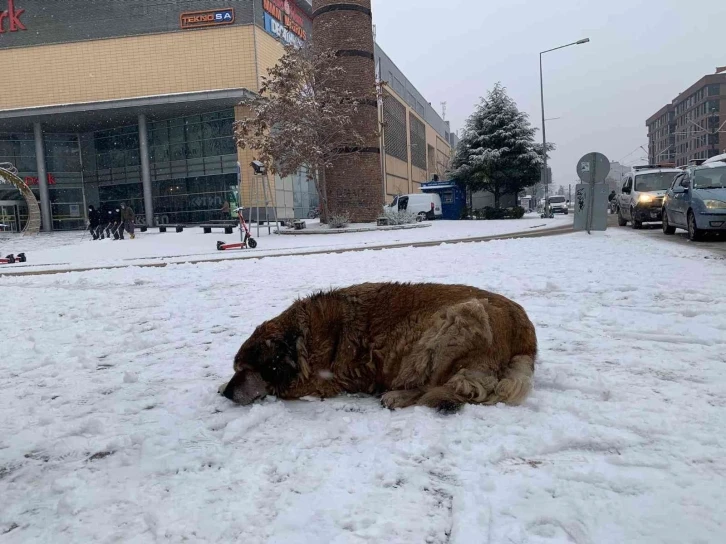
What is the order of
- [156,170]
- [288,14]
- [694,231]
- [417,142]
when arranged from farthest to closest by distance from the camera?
[417,142]
[288,14]
[156,170]
[694,231]

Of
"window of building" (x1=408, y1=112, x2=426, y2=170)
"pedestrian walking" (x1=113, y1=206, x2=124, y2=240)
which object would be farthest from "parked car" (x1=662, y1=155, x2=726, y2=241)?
"window of building" (x1=408, y1=112, x2=426, y2=170)

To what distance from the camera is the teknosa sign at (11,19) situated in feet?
133

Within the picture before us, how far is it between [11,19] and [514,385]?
53101 mm

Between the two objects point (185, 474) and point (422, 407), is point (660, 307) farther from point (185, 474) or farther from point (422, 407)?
point (185, 474)

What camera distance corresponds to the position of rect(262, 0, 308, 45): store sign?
40.5 metres

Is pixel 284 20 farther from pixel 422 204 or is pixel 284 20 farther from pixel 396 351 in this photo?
pixel 396 351

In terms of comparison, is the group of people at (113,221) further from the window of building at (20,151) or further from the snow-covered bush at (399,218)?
the window of building at (20,151)

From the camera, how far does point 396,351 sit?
2871 mm

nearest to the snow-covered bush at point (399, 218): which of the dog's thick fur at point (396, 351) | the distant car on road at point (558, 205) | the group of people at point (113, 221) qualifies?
the group of people at point (113, 221)

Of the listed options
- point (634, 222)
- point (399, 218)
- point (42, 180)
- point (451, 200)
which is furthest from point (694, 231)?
point (42, 180)

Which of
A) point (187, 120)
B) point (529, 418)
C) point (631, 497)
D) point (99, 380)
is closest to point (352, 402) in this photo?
point (529, 418)

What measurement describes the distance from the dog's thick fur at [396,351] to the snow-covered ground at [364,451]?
12 centimetres

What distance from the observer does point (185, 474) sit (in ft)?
7.04

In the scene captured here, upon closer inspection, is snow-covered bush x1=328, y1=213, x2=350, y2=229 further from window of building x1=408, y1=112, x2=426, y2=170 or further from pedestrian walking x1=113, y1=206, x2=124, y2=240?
window of building x1=408, y1=112, x2=426, y2=170
